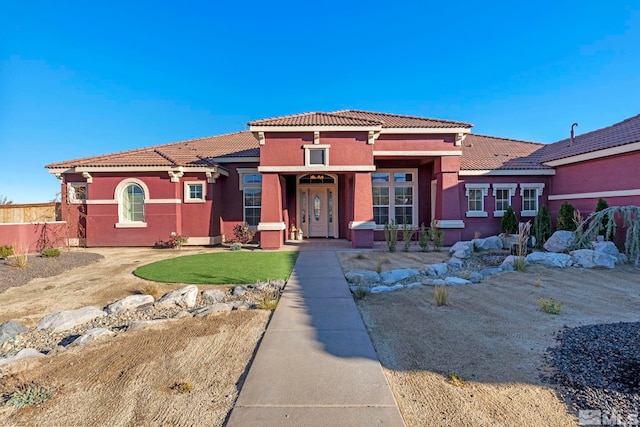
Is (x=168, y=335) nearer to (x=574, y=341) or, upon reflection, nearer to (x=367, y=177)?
(x=574, y=341)

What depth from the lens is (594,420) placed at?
2.40 meters

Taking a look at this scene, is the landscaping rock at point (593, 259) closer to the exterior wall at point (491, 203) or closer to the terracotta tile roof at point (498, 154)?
the exterior wall at point (491, 203)

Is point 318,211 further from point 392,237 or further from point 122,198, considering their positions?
point 122,198

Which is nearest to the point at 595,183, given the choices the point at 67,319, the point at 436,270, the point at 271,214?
the point at 436,270

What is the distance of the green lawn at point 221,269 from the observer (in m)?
7.19

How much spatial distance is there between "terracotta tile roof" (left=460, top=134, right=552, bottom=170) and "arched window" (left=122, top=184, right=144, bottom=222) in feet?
47.9

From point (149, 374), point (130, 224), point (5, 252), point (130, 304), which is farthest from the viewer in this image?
point (130, 224)

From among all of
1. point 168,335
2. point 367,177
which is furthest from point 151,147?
point 168,335

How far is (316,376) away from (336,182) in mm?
12596

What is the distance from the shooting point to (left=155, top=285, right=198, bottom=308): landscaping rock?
554 cm

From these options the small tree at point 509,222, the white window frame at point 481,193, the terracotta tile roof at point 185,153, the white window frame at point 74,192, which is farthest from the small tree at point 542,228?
the white window frame at point 74,192

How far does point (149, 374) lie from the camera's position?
3.14 meters

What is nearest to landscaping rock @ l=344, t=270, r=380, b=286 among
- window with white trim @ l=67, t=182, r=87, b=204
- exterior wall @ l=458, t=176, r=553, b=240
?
exterior wall @ l=458, t=176, r=553, b=240

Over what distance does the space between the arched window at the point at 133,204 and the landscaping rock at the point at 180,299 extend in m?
9.64
